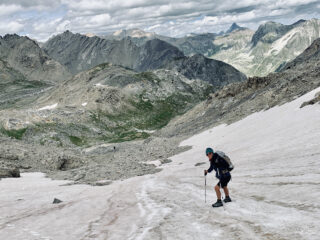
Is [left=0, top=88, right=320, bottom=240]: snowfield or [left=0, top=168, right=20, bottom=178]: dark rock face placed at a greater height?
[left=0, top=88, right=320, bottom=240]: snowfield

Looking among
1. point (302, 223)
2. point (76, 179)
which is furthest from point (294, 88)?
point (302, 223)

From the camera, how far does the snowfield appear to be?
11.7 meters

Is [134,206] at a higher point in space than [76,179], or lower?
higher

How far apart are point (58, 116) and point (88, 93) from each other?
3560 centimetres

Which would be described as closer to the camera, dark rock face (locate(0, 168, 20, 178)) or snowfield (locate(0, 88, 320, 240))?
snowfield (locate(0, 88, 320, 240))

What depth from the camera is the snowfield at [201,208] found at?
1172 cm

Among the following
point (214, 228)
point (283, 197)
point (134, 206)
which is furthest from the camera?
point (134, 206)

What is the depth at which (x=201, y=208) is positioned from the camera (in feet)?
50.9

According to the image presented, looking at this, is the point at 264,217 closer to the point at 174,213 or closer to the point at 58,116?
the point at 174,213

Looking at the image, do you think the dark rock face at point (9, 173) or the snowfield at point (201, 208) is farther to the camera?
the dark rock face at point (9, 173)

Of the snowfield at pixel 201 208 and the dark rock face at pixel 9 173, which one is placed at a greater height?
the snowfield at pixel 201 208

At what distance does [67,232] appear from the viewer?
44.1ft

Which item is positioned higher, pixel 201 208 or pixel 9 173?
pixel 201 208

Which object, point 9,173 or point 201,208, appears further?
point 9,173
